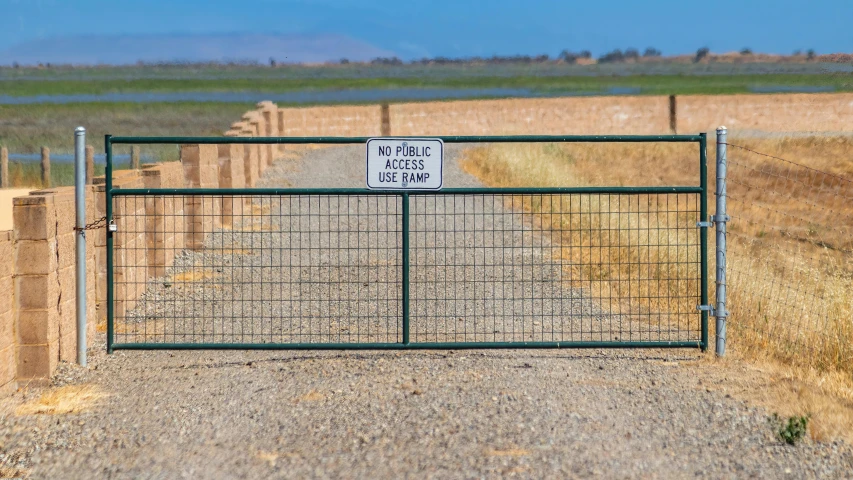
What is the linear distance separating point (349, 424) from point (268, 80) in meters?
106

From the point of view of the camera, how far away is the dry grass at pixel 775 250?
9266mm

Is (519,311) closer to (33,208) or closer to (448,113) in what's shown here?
(33,208)

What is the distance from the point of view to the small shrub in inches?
279

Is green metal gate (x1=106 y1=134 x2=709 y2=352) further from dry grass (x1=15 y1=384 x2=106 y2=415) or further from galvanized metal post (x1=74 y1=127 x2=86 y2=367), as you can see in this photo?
dry grass (x1=15 y1=384 x2=106 y2=415)

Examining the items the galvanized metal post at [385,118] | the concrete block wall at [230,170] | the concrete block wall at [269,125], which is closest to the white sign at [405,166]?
the concrete block wall at [230,170]

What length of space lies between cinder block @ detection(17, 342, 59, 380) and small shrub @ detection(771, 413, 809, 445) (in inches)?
207

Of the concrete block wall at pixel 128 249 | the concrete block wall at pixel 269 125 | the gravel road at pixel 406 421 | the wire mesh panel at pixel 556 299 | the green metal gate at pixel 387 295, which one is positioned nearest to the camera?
the gravel road at pixel 406 421

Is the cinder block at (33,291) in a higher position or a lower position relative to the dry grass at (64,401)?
higher

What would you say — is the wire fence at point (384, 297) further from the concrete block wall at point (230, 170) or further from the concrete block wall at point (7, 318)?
the concrete block wall at point (230, 170)

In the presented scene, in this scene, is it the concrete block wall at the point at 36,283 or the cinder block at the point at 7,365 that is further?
the concrete block wall at the point at 36,283

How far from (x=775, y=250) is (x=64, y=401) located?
49.5ft

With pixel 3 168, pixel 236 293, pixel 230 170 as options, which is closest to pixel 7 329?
pixel 236 293

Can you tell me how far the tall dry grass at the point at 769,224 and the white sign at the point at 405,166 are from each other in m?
2.28

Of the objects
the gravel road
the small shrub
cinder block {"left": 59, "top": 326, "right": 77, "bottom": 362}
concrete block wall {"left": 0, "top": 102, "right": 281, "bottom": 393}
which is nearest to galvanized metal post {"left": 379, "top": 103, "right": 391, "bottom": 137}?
concrete block wall {"left": 0, "top": 102, "right": 281, "bottom": 393}
